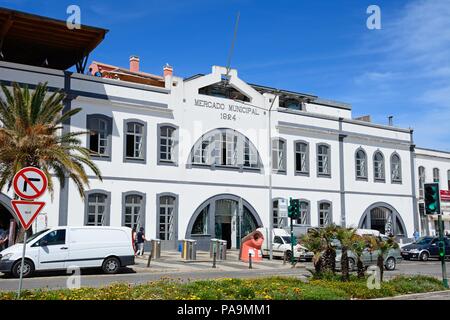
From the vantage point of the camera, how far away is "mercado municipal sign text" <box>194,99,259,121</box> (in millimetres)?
34719

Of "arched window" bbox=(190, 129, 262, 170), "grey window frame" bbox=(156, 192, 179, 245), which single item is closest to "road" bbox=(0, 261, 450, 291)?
"grey window frame" bbox=(156, 192, 179, 245)

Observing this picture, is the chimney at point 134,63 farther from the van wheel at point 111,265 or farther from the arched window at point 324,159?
the van wheel at point 111,265

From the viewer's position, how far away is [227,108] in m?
35.7

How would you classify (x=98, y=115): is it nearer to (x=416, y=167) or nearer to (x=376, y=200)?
(x=376, y=200)

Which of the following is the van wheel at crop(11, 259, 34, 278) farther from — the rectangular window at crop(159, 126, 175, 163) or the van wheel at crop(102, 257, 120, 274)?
the rectangular window at crop(159, 126, 175, 163)

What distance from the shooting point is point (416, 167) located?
4609 centimetres

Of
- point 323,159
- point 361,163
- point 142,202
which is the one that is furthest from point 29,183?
point 361,163

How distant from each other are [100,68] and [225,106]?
15.8 meters

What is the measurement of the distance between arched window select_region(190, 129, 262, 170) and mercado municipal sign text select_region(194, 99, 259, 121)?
1.00 m

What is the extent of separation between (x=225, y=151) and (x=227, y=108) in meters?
2.87

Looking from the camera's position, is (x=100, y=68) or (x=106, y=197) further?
(x=100, y=68)

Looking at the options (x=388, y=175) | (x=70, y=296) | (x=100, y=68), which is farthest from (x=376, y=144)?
(x=70, y=296)

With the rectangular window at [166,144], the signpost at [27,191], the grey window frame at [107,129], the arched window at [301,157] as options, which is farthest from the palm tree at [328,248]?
the arched window at [301,157]

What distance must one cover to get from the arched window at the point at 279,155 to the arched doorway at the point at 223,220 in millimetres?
3553
